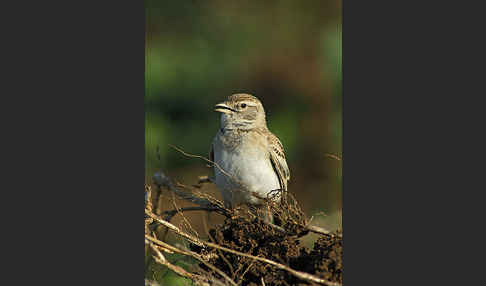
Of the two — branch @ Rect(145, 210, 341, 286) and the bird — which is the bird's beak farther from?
branch @ Rect(145, 210, 341, 286)

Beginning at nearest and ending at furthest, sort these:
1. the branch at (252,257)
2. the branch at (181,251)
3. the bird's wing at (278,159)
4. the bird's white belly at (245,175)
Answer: the branch at (252,257) < the branch at (181,251) < the bird's white belly at (245,175) < the bird's wing at (278,159)

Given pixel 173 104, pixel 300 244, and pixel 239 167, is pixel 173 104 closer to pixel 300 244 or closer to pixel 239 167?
pixel 239 167

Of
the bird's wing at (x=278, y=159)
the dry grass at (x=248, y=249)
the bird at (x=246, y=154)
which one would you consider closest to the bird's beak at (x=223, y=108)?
→ the bird at (x=246, y=154)

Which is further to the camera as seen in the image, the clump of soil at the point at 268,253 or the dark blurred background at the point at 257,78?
the dark blurred background at the point at 257,78

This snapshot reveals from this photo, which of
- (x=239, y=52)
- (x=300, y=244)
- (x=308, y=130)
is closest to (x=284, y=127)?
(x=308, y=130)

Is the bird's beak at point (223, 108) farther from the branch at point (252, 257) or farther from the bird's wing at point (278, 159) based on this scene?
the branch at point (252, 257)

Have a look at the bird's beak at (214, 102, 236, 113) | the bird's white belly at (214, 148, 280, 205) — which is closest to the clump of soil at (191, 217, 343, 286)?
the bird's white belly at (214, 148, 280, 205)

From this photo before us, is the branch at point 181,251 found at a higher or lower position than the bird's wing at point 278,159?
lower

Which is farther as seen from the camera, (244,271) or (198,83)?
(198,83)
